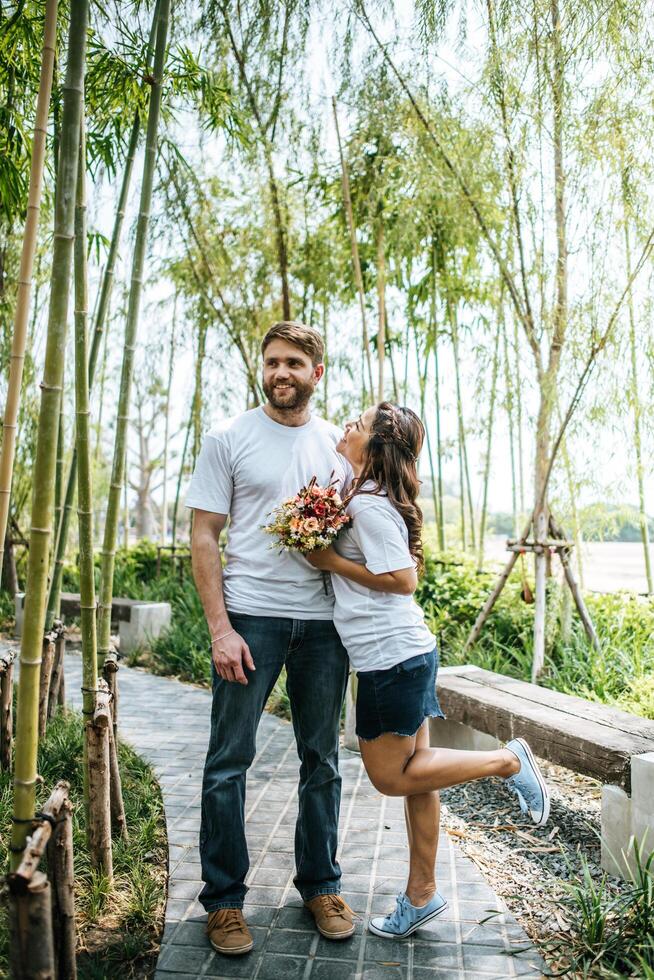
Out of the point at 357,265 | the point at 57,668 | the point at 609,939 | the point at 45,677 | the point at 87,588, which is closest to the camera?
the point at 609,939

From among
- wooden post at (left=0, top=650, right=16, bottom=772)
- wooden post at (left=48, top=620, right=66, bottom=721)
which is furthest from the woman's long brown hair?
wooden post at (left=48, top=620, right=66, bottom=721)

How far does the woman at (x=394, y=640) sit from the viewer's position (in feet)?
6.46

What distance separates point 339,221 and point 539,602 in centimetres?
346

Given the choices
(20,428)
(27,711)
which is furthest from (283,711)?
(20,428)

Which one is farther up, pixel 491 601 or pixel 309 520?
pixel 309 520

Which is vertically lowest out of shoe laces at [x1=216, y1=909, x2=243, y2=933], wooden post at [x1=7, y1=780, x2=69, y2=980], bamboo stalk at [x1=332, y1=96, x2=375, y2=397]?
shoe laces at [x1=216, y1=909, x2=243, y2=933]

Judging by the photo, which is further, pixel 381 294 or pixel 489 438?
pixel 489 438

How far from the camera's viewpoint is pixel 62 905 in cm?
163

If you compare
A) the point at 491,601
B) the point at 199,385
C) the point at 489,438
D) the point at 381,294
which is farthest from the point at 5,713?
the point at 199,385

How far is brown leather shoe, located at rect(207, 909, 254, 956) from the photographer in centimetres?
195

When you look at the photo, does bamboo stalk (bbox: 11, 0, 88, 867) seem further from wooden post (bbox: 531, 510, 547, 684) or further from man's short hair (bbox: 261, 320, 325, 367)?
wooden post (bbox: 531, 510, 547, 684)

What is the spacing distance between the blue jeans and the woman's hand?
17cm

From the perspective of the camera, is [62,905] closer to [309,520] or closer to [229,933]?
→ [229,933]

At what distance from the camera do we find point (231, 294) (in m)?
6.86
